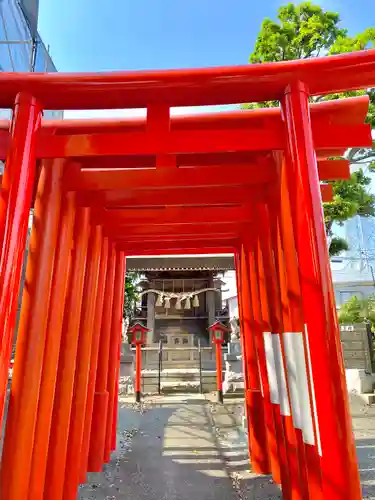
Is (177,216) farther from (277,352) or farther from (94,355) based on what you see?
(94,355)

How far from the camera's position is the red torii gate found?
215 cm

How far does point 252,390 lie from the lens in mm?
4734

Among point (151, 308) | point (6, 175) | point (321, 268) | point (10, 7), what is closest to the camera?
point (321, 268)

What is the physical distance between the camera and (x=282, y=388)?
132 inches

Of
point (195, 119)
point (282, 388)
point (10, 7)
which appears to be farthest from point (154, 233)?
point (10, 7)

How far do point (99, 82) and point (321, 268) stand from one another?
1.83m

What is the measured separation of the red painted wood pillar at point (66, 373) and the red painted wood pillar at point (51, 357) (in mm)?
218

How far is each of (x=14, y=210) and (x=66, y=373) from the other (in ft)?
6.13

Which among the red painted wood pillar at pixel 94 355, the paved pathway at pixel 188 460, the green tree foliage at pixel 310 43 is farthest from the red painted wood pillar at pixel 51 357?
the green tree foliage at pixel 310 43

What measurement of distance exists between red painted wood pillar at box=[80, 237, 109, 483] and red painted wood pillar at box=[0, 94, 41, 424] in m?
2.25

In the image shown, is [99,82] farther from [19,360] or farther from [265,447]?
[265,447]

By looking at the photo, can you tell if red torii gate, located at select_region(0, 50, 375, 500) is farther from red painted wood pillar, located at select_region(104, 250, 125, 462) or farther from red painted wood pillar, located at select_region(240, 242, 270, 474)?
red painted wood pillar, located at select_region(104, 250, 125, 462)

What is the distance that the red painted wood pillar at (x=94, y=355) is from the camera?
4.17m

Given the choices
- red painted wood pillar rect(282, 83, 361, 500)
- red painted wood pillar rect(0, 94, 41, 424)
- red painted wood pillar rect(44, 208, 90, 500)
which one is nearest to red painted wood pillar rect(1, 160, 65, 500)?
red painted wood pillar rect(0, 94, 41, 424)
